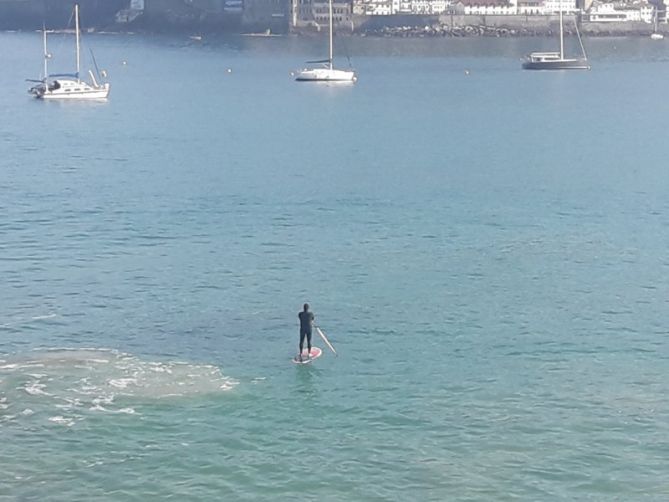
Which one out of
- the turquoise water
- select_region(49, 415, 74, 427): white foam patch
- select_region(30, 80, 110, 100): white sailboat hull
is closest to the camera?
the turquoise water

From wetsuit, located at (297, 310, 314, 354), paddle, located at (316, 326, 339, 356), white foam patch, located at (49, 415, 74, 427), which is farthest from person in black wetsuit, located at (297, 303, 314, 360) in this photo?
white foam patch, located at (49, 415, 74, 427)

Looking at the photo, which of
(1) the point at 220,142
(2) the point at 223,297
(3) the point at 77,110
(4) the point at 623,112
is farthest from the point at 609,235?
(3) the point at 77,110

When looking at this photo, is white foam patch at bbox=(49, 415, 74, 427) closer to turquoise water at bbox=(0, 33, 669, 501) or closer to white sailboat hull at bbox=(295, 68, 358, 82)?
turquoise water at bbox=(0, 33, 669, 501)

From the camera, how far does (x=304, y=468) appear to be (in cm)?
2873

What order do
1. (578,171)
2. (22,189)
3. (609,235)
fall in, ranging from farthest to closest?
(578,171)
(22,189)
(609,235)

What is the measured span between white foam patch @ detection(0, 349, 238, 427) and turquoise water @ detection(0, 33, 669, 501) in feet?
0.31

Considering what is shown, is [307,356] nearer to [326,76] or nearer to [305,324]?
[305,324]

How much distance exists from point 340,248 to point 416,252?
275 centimetres

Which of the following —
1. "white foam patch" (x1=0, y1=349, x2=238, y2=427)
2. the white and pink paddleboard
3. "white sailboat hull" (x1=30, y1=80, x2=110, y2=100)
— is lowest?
"white foam patch" (x1=0, y1=349, x2=238, y2=427)

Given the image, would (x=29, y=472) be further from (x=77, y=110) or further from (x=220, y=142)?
(x=77, y=110)

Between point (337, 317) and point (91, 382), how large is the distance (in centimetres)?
873

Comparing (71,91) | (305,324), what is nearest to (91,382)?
(305,324)

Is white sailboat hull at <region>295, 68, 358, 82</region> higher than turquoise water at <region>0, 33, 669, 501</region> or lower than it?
higher

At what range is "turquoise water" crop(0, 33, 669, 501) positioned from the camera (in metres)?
28.9
